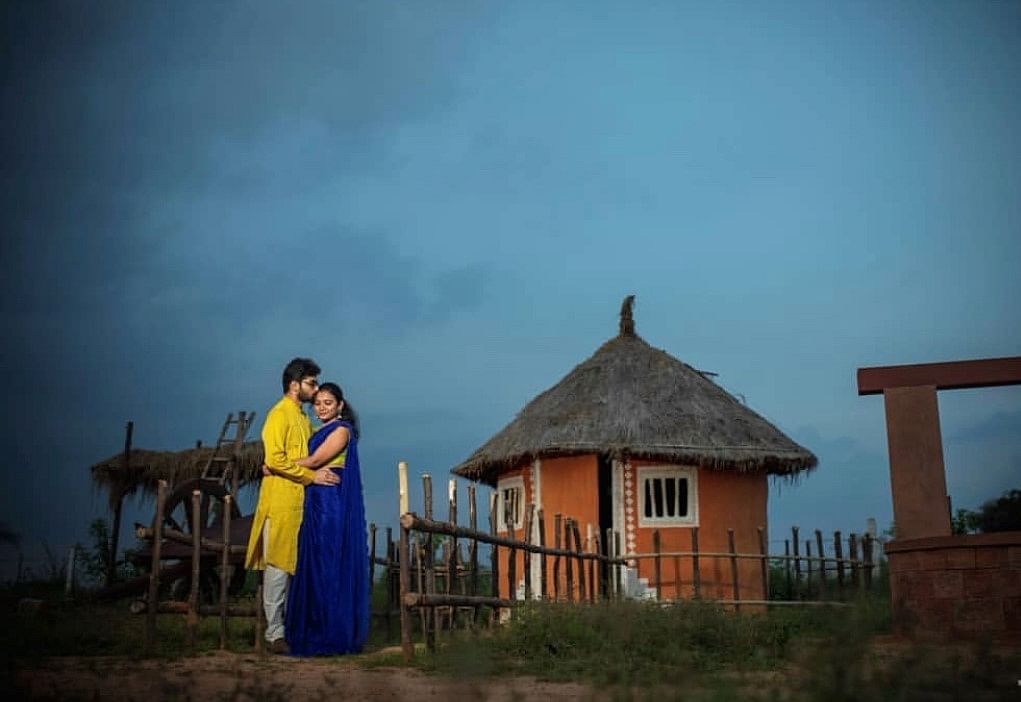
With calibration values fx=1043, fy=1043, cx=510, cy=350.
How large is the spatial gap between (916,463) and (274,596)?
5.68 m

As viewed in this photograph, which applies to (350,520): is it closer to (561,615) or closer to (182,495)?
(561,615)

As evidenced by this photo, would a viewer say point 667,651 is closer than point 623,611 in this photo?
Yes

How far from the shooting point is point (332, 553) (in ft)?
24.2

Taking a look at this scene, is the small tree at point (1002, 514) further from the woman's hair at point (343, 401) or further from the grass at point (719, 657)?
the woman's hair at point (343, 401)

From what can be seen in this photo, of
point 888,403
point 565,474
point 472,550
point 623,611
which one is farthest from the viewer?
point 565,474

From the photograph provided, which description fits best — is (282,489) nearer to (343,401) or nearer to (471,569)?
(343,401)

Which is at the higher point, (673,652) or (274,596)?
(274,596)

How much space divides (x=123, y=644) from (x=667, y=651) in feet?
13.5

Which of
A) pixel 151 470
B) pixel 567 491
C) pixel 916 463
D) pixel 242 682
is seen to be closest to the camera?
pixel 242 682

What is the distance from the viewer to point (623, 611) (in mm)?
6871

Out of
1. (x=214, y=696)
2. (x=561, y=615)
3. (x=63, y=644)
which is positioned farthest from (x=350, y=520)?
(x=214, y=696)

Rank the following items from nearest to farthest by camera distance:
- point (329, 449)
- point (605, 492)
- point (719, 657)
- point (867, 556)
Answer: point (719, 657), point (329, 449), point (867, 556), point (605, 492)

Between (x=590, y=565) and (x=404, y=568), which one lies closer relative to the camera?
(x=404, y=568)

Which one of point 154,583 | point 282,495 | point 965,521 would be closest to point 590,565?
point 282,495
